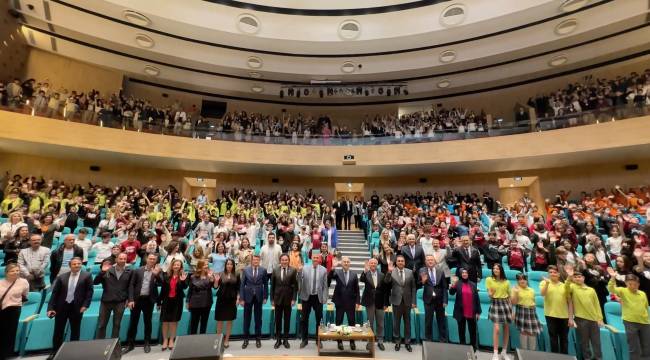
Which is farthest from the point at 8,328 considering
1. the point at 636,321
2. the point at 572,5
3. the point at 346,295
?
the point at 572,5

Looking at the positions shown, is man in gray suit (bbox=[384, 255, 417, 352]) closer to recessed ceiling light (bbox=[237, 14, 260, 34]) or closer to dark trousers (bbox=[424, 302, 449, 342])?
dark trousers (bbox=[424, 302, 449, 342])

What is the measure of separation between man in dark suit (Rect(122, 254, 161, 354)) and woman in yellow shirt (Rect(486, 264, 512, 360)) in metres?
4.80

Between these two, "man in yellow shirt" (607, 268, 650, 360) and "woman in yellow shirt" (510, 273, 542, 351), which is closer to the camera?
"man in yellow shirt" (607, 268, 650, 360)

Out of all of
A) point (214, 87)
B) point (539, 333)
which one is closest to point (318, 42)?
point (214, 87)

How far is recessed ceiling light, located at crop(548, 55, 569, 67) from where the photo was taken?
13.6 meters

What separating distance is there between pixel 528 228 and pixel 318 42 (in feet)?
32.7

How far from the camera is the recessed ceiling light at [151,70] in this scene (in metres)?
14.9

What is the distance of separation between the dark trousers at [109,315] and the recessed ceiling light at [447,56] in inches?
554

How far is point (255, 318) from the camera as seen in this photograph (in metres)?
5.34

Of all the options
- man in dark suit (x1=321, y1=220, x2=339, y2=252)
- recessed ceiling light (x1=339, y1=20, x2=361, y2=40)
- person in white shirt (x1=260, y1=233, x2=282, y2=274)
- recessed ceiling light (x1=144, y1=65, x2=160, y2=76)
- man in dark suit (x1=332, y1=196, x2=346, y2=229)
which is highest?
recessed ceiling light (x1=339, y1=20, x2=361, y2=40)

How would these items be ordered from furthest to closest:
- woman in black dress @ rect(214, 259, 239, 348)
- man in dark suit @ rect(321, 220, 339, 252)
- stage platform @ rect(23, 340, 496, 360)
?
man in dark suit @ rect(321, 220, 339, 252)
woman in black dress @ rect(214, 259, 239, 348)
stage platform @ rect(23, 340, 496, 360)

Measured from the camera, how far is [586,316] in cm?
430

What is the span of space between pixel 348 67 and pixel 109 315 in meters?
13.3

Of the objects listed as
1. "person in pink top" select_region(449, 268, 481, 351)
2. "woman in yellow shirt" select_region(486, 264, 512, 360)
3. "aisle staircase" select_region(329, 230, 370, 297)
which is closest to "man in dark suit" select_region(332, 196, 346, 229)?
"aisle staircase" select_region(329, 230, 370, 297)
